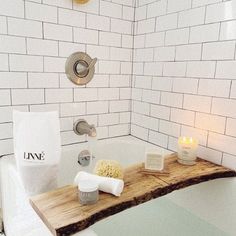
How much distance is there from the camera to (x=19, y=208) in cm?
84

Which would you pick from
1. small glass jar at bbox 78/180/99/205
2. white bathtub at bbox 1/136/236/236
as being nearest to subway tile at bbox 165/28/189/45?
white bathtub at bbox 1/136/236/236

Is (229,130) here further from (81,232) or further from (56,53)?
(56,53)

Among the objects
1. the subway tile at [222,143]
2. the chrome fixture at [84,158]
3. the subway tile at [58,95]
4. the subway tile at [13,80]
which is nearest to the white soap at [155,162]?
the subway tile at [222,143]

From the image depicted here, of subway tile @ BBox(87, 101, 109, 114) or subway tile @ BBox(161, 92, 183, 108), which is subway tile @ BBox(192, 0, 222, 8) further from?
subway tile @ BBox(87, 101, 109, 114)

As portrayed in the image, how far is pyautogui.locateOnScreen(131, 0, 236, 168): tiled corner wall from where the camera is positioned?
982mm

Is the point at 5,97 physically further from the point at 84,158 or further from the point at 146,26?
the point at 146,26

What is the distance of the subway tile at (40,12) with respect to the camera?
110cm

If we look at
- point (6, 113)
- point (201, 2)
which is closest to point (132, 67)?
point (201, 2)

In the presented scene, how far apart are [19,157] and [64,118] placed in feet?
1.69

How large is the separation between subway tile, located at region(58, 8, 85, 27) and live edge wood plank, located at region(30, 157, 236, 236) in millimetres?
807

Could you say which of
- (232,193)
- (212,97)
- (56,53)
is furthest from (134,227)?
(56,53)

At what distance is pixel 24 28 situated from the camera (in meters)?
1.10

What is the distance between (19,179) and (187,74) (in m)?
0.87

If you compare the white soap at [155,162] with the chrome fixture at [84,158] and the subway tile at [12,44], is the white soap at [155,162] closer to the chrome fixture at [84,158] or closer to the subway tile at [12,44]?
the chrome fixture at [84,158]
